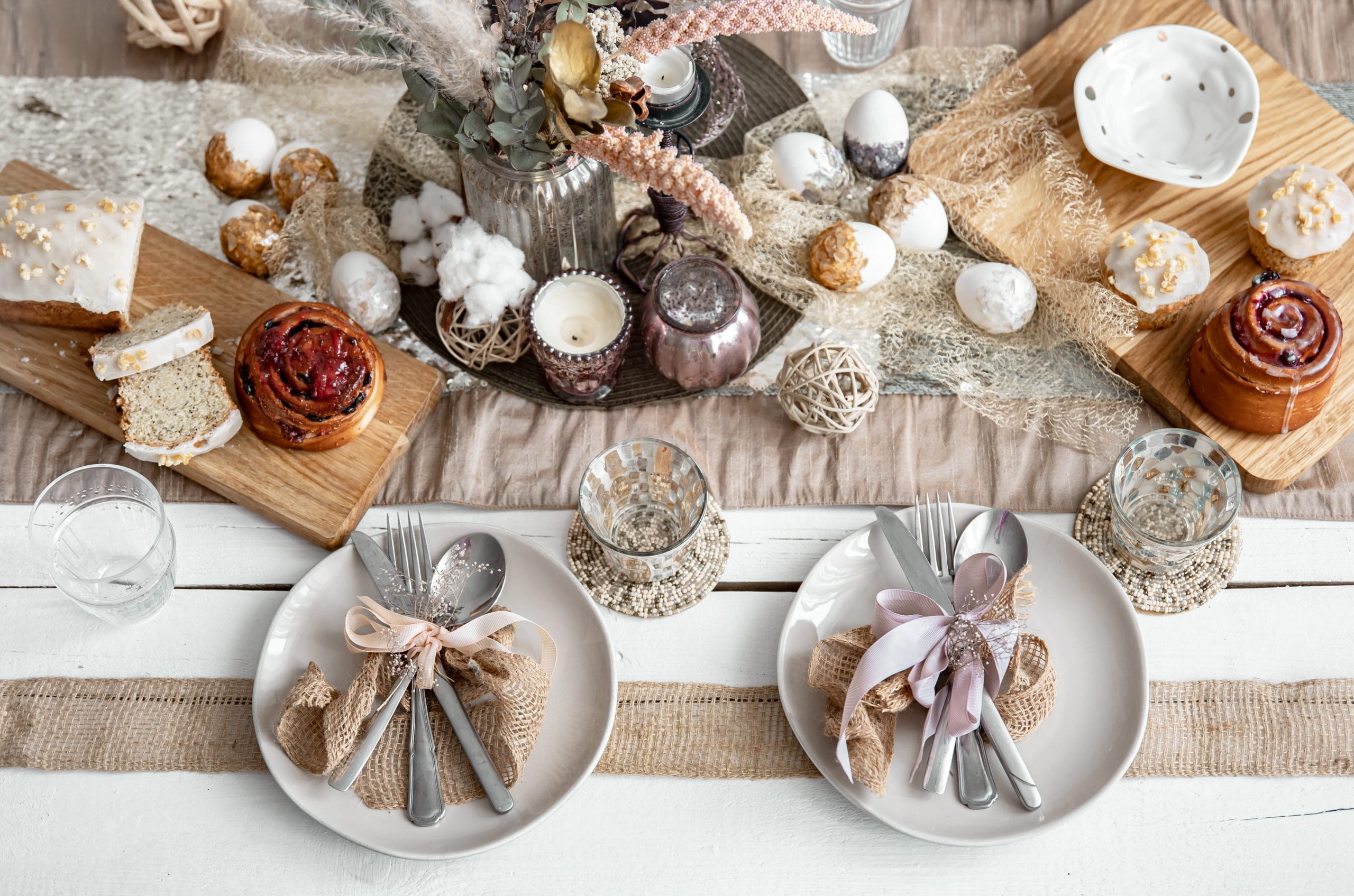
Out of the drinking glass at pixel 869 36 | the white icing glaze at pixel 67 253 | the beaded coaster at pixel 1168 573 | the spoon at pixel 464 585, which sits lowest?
the beaded coaster at pixel 1168 573

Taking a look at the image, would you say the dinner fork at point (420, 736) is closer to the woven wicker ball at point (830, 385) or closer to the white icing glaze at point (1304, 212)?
the woven wicker ball at point (830, 385)

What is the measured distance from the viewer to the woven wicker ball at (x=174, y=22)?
172 cm

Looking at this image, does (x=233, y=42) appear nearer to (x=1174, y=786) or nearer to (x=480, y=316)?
(x=480, y=316)

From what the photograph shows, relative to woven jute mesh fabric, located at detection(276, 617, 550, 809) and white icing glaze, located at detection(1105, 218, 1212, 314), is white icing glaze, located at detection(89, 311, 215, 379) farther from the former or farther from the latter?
white icing glaze, located at detection(1105, 218, 1212, 314)

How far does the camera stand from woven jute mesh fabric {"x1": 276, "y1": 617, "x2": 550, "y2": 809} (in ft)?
4.05

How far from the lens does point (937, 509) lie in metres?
1.38

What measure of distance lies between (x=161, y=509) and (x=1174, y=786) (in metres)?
1.30

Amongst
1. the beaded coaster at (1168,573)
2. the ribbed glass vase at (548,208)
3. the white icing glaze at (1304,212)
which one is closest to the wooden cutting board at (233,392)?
→ the ribbed glass vase at (548,208)

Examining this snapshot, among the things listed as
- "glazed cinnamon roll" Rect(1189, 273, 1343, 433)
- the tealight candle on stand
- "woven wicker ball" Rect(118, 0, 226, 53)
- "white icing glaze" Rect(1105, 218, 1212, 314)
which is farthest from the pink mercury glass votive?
"woven wicker ball" Rect(118, 0, 226, 53)

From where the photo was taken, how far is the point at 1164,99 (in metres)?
1.63

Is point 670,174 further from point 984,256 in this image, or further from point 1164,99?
point 1164,99

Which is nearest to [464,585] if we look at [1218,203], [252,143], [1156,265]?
[252,143]

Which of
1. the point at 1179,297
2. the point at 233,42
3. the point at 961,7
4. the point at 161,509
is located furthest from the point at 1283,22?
the point at 161,509

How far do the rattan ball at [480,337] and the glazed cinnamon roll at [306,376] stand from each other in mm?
115
